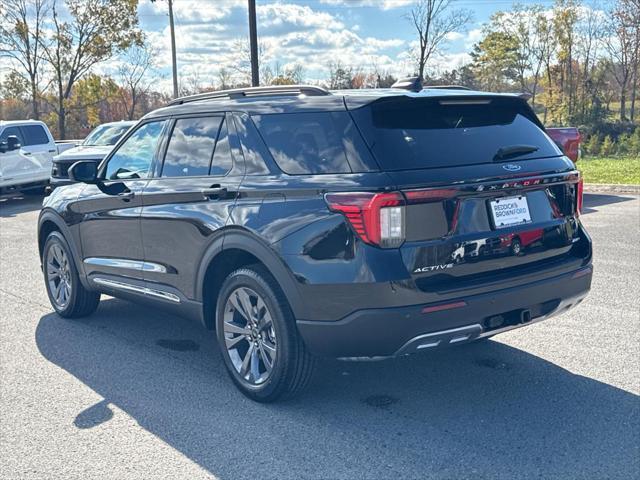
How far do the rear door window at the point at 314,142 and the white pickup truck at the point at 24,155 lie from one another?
14174 mm

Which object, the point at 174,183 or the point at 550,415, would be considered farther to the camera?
the point at 174,183

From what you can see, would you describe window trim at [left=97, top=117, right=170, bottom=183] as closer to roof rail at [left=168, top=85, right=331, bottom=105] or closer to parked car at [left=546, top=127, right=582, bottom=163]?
roof rail at [left=168, top=85, right=331, bottom=105]

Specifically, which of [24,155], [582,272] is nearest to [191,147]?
[582,272]

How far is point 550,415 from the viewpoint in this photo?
3908mm

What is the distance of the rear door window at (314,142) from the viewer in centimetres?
365

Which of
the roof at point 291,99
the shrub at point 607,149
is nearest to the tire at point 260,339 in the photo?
the roof at point 291,99

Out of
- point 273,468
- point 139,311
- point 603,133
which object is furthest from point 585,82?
point 273,468

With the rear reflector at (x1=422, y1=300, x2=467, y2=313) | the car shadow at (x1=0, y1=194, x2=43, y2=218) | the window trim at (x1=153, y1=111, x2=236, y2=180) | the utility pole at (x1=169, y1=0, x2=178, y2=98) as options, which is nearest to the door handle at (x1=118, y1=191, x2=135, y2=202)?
the window trim at (x1=153, y1=111, x2=236, y2=180)

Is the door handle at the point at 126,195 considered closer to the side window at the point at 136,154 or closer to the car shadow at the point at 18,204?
the side window at the point at 136,154

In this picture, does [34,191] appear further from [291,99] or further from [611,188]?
[291,99]

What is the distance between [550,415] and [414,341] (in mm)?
1006

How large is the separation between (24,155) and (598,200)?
1304cm

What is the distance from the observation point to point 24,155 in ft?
55.4

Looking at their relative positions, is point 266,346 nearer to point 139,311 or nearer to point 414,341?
point 414,341
